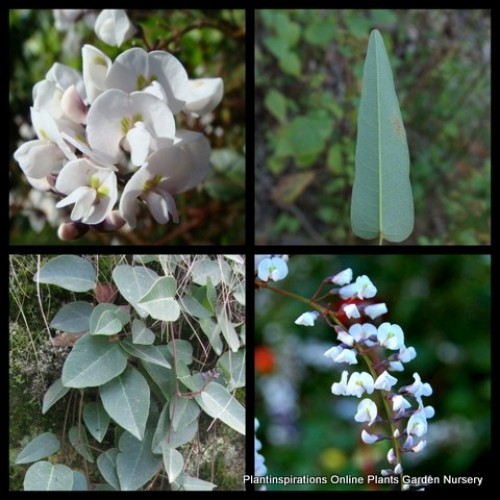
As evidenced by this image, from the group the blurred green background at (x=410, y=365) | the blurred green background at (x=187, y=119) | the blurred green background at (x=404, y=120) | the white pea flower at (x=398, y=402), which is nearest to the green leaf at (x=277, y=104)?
the blurred green background at (x=404, y=120)

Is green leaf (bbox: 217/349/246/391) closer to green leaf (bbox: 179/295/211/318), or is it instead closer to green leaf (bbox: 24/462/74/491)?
green leaf (bbox: 179/295/211/318)

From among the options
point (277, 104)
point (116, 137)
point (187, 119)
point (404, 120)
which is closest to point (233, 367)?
point (116, 137)

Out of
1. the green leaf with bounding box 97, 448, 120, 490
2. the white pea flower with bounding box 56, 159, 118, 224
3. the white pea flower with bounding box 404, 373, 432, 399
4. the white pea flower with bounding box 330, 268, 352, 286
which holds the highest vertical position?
the white pea flower with bounding box 56, 159, 118, 224

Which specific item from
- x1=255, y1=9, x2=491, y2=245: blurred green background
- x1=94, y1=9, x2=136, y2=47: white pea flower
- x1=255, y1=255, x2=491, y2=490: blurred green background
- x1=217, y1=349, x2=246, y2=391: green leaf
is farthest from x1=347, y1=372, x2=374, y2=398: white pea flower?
x1=255, y1=9, x2=491, y2=245: blurred green background

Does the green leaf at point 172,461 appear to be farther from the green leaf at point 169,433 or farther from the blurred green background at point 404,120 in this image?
the blurred green background at point 404,120

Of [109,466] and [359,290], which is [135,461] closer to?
[109,466]

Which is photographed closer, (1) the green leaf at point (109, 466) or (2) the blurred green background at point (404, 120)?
(1) the green leaf at point (109, 466)

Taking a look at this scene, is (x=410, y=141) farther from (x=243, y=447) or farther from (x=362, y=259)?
(x=243, y=447)
